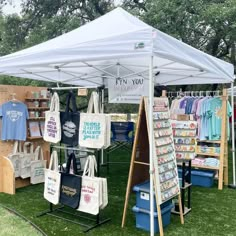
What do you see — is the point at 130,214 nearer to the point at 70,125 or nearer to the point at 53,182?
the point at 53,182

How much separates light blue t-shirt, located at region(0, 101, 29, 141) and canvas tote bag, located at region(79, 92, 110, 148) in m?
1.75

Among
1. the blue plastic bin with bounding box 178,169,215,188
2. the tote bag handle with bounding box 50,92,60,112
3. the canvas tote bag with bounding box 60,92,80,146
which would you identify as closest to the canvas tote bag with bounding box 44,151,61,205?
the canvas tote bag with bounding box 60,92,80,146

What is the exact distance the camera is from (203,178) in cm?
521

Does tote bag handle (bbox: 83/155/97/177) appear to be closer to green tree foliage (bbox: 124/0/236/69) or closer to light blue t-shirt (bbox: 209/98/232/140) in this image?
light blue t-shirt (bbox: 209/98/232/140)

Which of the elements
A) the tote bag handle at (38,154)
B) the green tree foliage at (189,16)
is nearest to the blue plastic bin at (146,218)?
the tote bag handle at (38,154)

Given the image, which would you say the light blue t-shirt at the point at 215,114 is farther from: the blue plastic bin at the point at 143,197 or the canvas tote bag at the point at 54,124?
the canvas tote bag at the point at 54,124

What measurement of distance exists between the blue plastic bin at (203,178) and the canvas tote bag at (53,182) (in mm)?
2634

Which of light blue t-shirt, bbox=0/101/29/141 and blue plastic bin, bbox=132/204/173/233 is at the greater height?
light blue t-shirt, bbox=0/101/29/141

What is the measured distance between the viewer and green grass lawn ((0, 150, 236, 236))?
3318mm

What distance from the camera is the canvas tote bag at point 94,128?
3.19 meters

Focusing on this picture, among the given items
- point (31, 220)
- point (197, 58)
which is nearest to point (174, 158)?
point (197, 58)

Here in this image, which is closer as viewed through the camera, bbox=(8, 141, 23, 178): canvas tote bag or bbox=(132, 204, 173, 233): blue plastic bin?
bbox=(132, 204, 173, 233): blue plastic bin

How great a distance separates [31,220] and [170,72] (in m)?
3.28

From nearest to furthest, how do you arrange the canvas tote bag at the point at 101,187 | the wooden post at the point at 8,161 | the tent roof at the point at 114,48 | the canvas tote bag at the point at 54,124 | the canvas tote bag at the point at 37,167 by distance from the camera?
1. the tent roof at the point at 114,48
2. the canvas tote bag at the point at 101,187
3. the canvas tote bag at the point at 54,124
4. the wooden post at the point at 8,161
5. the canvas tote bag at the point at 37,167
